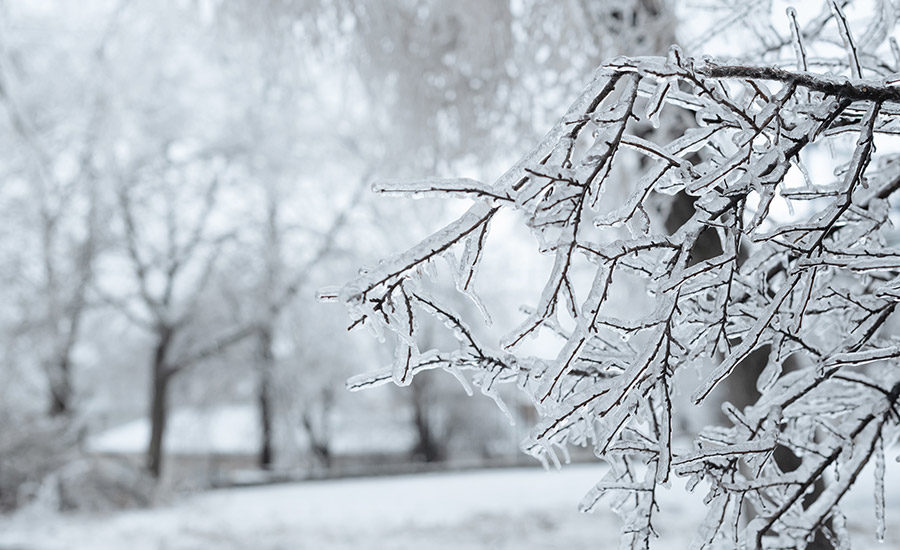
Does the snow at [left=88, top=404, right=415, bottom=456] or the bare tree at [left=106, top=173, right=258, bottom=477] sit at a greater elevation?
Result: the bare tree at [left=106, top=173, right=258, bottom=477]

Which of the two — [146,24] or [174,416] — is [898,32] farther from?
[174,416]

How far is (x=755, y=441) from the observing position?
123 centimetres

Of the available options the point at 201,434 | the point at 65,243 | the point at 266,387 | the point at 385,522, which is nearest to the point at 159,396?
the point at 65,243

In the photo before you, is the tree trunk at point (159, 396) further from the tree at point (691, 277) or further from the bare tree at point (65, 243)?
the tree at point (691, 277)

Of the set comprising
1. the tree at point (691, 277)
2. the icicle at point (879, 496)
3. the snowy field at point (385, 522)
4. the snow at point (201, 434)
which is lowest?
the snowy field at point (385, 522)

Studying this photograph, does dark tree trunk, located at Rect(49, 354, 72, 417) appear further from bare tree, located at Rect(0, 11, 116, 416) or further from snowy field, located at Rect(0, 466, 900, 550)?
snowy field, located at Rect(0, 466, 900, 550)

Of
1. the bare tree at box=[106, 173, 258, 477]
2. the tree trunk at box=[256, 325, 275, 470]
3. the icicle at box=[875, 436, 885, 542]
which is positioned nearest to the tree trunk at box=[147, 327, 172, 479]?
the bare tree at box=[106, 173, 258, 477]

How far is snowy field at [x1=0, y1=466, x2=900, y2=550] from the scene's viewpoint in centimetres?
488

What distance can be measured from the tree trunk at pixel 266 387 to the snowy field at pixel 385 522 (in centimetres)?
439

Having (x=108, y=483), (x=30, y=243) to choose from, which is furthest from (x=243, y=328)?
(x=108, y=483)

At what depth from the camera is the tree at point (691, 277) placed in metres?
1.04

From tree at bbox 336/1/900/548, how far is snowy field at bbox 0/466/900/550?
105 inches

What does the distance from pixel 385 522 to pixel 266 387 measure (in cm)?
900

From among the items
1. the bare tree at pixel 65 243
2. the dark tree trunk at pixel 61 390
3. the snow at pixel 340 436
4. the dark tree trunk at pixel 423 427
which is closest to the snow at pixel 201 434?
the snow at pixel 340 436
